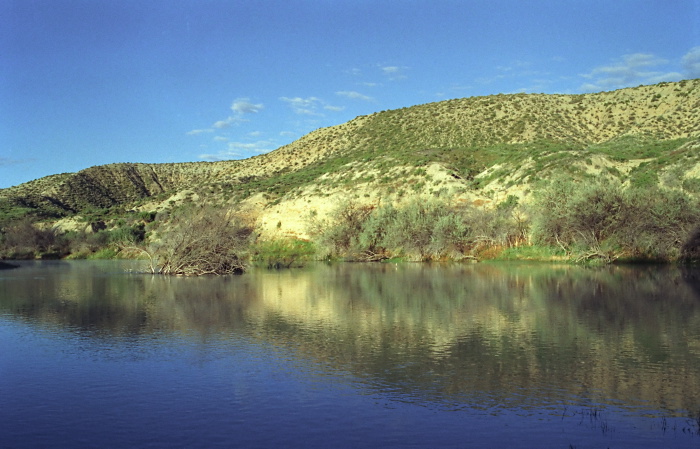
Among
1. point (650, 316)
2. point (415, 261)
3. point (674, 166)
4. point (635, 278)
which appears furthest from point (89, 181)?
point (650, 316)

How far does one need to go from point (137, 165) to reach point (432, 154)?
90.3 m

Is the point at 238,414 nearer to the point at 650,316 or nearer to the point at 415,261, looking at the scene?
the point at 650,316

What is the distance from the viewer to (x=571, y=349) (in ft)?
54.1

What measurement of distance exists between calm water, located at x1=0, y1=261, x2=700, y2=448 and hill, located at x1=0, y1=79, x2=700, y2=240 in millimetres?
34435

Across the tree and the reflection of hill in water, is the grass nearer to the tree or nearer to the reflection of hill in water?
the reflection of hill in water

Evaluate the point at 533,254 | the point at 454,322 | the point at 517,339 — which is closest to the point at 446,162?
the point at 533,254

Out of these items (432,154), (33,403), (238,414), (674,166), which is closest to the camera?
(238,414)

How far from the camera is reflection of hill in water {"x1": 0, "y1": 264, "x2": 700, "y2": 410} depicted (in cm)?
1348

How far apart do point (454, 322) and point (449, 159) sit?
6453cm

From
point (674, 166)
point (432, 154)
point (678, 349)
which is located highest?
point (432, 154)

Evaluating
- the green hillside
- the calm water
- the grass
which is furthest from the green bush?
the calm water

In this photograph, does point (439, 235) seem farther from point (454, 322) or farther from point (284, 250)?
point (454, 322)

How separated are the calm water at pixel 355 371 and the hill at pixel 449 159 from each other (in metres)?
34.4

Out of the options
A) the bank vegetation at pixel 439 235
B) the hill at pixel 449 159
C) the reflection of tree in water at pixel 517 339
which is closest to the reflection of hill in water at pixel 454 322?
the reflection of tree in water at pixel 517 339
